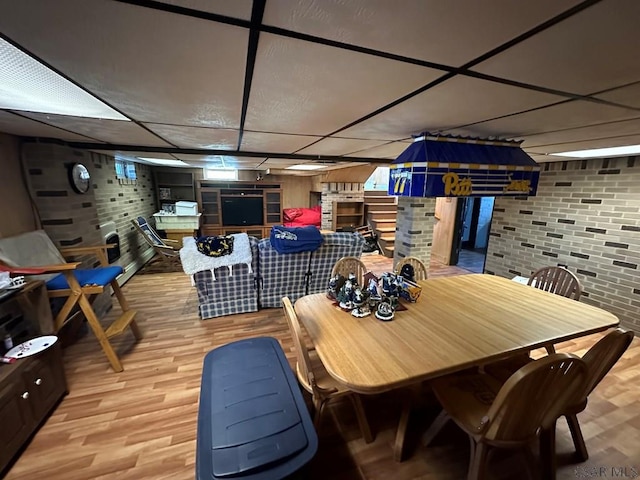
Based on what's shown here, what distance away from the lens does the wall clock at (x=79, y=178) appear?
8.57 ft

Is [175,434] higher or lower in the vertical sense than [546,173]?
lower

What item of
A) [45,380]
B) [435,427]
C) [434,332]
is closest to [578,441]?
[435,427]

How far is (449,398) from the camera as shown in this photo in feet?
4.49

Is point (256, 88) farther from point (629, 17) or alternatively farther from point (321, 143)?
point (321, 143)

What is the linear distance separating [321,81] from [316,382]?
4.85ft

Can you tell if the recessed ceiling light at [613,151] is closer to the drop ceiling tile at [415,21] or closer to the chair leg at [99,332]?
the drop ceiling tile at [415,21]

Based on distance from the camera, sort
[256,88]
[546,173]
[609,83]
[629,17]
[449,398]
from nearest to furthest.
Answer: [629,17] < [609,83] < [256,88] < [449,398] < [546,173]

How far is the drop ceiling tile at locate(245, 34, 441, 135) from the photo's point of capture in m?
0.76

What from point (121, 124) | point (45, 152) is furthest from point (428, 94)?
point (45, 152)

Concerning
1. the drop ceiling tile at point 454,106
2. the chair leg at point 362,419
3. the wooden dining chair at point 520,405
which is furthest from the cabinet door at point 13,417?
the drop ceiling tile at point 454,106

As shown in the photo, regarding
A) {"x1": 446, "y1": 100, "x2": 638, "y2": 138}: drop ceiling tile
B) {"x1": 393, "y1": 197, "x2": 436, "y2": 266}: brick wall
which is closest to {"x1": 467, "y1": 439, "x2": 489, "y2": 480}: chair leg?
{"x1": 446, "y1": 100, "x2": 638, "y2": 138}: drop ceiling tile

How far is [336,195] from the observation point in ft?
19.8

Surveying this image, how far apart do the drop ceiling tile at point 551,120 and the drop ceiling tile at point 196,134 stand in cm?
164

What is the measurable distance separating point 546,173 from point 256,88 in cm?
413
